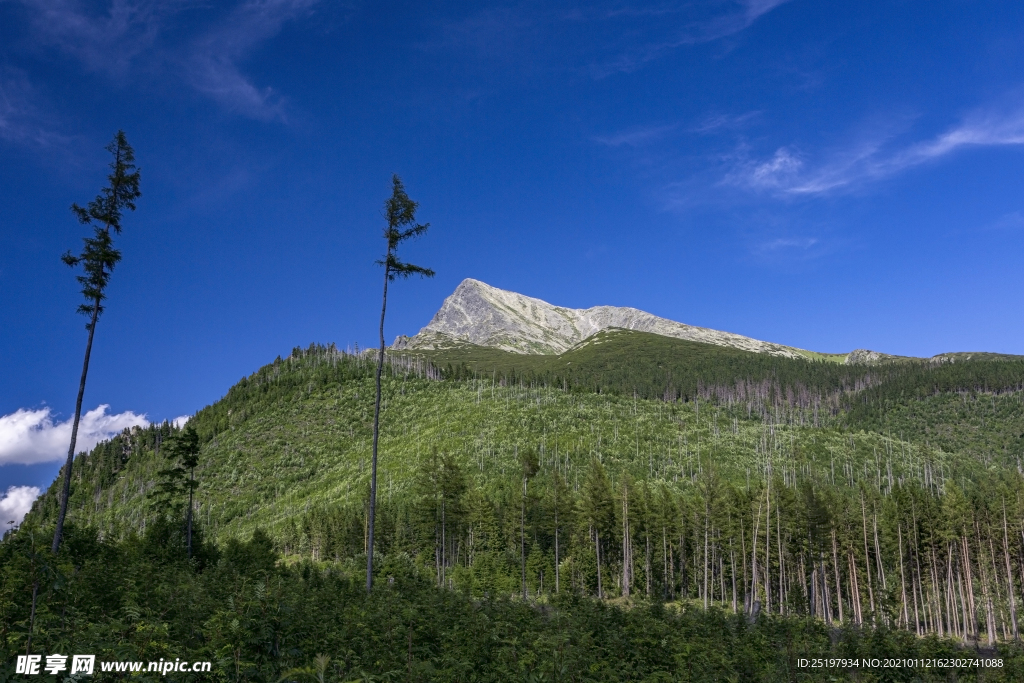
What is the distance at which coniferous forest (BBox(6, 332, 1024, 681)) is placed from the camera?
1078 centimetres

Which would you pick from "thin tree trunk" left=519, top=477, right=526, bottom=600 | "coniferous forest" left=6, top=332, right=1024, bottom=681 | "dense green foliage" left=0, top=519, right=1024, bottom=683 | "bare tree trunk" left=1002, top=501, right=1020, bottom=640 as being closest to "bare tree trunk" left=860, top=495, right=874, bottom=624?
"coniferous forest" left=6, top=332, right=1024, bottom=681

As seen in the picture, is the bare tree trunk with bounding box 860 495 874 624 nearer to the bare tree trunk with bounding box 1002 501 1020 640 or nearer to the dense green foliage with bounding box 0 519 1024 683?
the bare tree trunk with bounding box 1002 501 1020 640

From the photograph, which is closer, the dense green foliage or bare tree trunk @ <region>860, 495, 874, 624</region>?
the dense green foliage

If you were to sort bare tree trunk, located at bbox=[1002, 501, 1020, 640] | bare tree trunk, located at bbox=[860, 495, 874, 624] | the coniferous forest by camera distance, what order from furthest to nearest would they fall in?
bare tree trunk, located at bbox=[860, 495, 874, 624] → bare tree trunk, located at bbox=[1002, 501, 1020, 640] → the coniferous forest

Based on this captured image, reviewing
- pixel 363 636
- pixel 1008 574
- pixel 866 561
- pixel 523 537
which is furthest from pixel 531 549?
pixel 363 636

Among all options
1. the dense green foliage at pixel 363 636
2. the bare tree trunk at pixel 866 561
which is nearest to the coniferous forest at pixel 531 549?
the dense green foliage at pixel 363 636

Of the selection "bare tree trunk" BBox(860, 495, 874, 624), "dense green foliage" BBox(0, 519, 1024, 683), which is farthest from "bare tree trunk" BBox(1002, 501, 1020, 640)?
"dense green foliage" BBox(0, 519, 1024, 683)

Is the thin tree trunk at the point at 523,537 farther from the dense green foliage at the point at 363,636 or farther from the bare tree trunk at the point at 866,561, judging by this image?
the dense green foliage at the point at 363,636

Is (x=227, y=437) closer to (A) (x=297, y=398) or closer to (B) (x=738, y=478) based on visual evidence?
(A) (x=297, y=398)

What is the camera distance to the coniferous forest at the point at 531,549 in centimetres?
1078

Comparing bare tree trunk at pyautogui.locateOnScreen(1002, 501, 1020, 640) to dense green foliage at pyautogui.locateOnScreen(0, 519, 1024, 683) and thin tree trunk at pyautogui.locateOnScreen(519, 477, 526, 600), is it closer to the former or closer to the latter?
dense green foliage at pyautogui.locateOnScreen(0, 519, 1024, 683)

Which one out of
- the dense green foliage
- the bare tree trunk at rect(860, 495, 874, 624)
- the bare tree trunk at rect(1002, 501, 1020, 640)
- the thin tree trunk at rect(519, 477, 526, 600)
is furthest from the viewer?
the thin tree trunk at rect(519, 477, 526, 600)

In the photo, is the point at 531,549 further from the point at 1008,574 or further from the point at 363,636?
the point at 363,636

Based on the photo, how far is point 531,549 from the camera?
7512 centimetres
